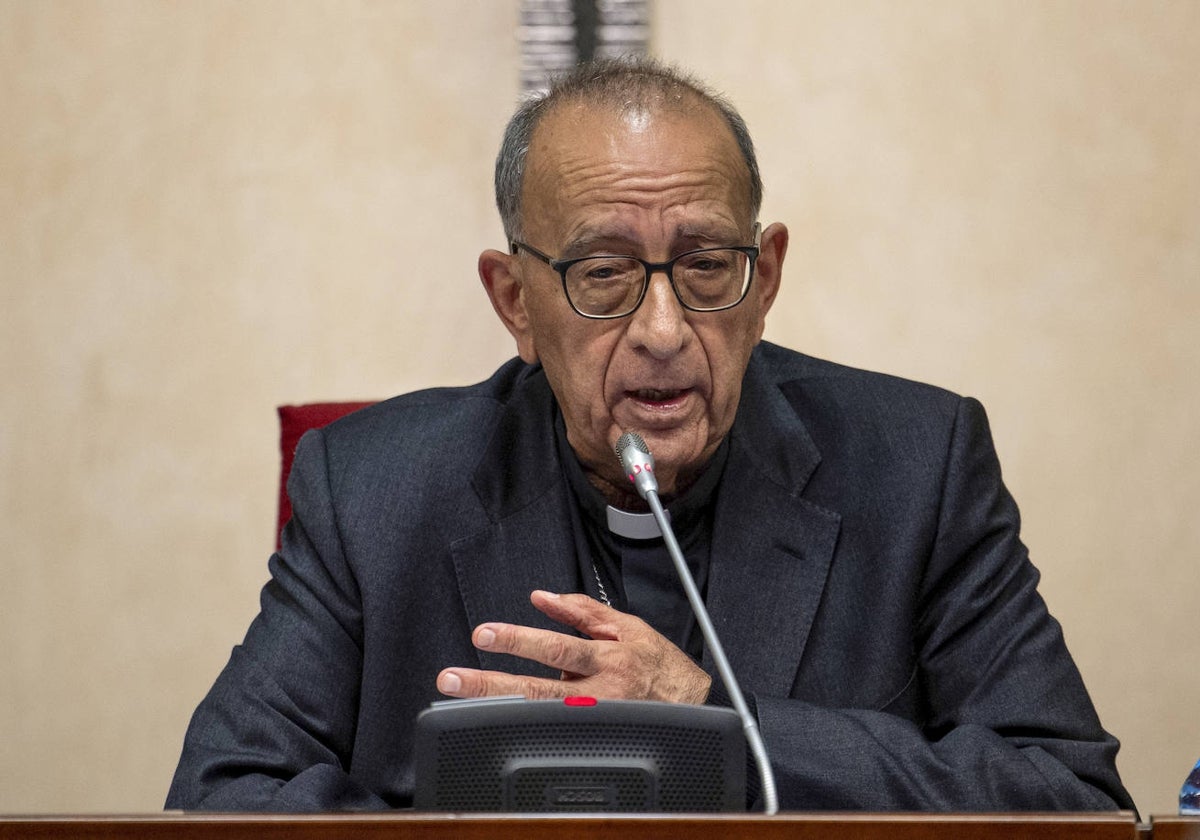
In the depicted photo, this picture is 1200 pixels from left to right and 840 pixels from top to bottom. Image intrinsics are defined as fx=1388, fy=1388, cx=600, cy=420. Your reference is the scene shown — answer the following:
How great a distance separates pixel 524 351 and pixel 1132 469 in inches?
61.7

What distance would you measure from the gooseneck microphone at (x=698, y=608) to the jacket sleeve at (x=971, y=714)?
109 mm

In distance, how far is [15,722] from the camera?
9.86 feet

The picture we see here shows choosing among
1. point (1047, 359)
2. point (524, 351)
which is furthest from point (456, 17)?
point (1047, 359)

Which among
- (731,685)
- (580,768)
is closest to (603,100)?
(731,685)

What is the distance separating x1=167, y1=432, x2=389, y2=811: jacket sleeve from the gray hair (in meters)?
0.46

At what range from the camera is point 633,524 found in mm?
1954

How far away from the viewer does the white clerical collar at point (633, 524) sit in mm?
1952

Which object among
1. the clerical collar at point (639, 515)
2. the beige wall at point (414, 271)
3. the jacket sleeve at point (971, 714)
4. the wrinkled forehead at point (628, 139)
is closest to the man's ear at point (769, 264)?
the wrinkled forehead at point (628, 139)

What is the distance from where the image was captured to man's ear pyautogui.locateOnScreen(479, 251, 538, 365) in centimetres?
198

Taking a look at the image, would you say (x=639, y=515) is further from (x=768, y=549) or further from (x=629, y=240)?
(x=629, y=240)

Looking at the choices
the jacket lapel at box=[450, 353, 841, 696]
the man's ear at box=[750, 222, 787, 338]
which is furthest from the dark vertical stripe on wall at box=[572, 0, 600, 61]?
the jacket lapel at box=[450, 353, 841, 696]

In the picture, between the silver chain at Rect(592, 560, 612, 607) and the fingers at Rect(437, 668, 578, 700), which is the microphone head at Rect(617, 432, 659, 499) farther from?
the silver chain at Rect(592, 560, 612, 607)

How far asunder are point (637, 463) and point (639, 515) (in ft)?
1.47

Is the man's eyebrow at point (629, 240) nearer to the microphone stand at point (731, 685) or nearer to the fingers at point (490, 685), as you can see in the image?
the microphone stand at point (731, 685)
